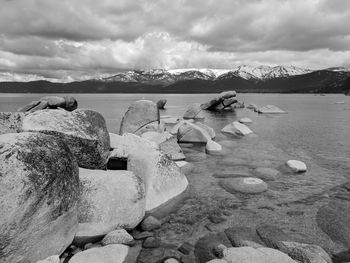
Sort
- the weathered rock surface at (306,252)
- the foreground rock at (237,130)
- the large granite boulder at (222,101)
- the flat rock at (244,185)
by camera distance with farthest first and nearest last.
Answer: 1. the large granite boulder at (222,101)
2. the foreground rock at (237,130)
3. the flat rock at (244,185)
4. the weathered rock surface at (306,252)

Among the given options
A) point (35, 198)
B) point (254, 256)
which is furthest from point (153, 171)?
point (254, 256)

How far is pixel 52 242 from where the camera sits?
753 cm

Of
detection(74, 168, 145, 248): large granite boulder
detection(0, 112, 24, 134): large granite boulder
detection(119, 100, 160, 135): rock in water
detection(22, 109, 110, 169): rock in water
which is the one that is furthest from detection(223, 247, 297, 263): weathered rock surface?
detection(119, 100, 160, 135): rock in water

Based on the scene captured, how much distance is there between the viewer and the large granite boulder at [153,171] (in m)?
11.3

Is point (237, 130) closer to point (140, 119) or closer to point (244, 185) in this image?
point (140, 119)

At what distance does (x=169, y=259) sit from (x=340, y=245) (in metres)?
5.18

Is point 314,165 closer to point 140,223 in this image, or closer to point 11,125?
point 140,223

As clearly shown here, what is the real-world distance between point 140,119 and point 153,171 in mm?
15014

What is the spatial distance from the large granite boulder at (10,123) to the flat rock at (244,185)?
9.40 metres

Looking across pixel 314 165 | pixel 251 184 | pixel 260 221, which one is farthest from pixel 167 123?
pixel 260 221

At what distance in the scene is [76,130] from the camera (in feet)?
37.6

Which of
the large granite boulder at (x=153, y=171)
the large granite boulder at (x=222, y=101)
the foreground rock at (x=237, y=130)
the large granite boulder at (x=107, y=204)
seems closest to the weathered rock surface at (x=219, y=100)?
the large granite boulder at (x=222, y=101)

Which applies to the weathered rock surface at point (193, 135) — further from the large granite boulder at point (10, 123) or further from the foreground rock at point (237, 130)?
the large granite boulder at point (10, 123)

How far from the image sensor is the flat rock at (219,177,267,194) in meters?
12.8
